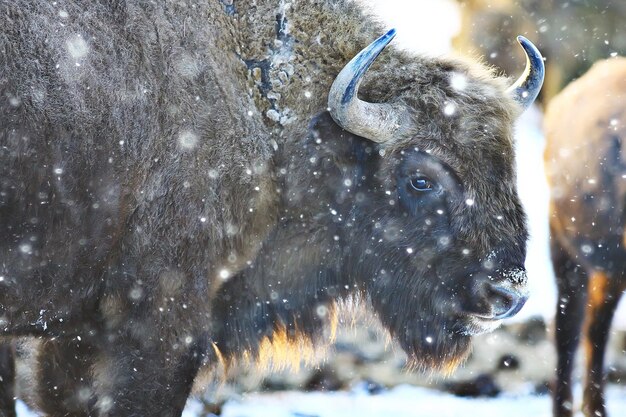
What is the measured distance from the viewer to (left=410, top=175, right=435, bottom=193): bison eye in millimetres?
3816

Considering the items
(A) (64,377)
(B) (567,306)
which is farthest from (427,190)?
(B) (567,306)

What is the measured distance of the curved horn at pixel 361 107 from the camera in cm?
353

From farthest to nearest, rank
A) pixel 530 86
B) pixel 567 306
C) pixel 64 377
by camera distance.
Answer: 1. pixel 567 306
2. pixel 530 86
3. pixel 64 377

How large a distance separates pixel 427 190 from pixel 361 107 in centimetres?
51

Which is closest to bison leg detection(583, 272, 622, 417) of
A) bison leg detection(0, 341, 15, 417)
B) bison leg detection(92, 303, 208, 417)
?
bison leg detection(92, 303, 208, 417)

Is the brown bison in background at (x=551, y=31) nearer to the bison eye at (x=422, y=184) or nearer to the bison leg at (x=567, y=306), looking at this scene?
the bison leg at (x=567, y=306)

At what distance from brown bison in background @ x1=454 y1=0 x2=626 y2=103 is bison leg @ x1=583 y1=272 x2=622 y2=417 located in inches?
86.6

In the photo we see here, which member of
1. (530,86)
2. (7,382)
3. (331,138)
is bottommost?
(7,382)

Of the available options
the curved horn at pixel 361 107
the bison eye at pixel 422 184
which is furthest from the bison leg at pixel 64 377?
the bison eye at pixel 422 184

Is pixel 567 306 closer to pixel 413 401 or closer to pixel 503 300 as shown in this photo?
pixel 413 401

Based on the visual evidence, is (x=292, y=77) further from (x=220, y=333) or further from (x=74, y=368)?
(x=74, y=368)

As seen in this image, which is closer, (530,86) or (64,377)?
(64,377)

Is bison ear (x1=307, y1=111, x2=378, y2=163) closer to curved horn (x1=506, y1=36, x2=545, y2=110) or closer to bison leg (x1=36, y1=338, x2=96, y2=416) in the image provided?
curved horn (x1=506, y1=36, x2=545, y2=110)

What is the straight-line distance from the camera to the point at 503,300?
12.3 feet
